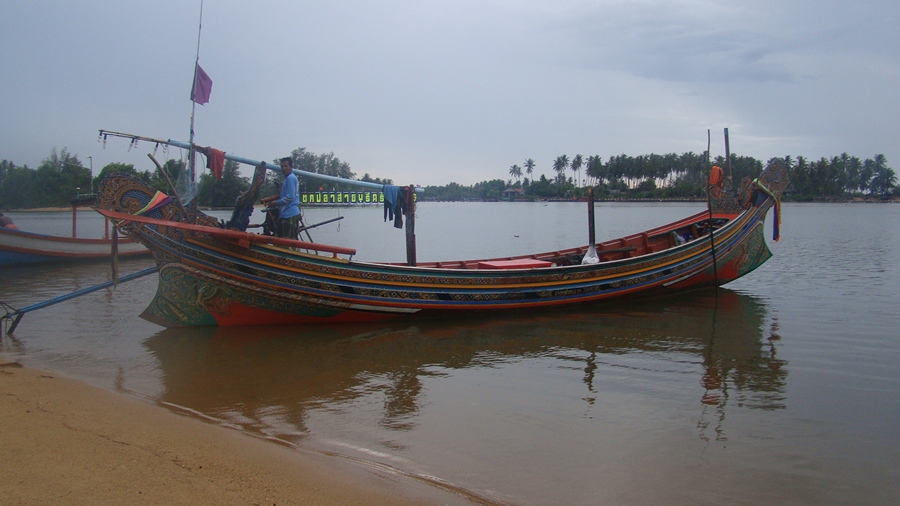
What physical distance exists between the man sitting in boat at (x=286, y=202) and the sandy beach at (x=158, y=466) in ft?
13.5

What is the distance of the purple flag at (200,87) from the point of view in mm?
8852

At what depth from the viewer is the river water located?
4324mm

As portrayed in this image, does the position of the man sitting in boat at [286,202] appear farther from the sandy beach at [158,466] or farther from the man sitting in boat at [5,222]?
the man sitting in boat at [5,222]

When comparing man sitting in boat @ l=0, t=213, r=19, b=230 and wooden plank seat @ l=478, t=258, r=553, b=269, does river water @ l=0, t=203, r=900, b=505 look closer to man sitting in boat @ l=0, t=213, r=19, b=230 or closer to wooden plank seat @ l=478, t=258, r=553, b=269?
wooden plank seat @ l=478, t=258, r=553, b=269

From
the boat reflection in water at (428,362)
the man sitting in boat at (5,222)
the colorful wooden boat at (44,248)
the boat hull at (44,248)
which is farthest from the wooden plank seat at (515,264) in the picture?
the man sitting in boat at (5,222)

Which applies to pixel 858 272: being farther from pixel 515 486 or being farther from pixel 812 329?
pixel 515 486

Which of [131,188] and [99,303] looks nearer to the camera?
[131,188]

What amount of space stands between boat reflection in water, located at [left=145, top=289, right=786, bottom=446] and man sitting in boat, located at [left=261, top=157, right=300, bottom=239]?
156 cm

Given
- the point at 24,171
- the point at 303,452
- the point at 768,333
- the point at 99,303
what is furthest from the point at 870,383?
the point at 24,171

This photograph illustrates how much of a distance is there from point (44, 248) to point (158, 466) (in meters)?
17.2

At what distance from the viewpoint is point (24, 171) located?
47.7 metres

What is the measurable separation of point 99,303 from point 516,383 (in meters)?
9.35

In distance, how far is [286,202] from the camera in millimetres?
8562

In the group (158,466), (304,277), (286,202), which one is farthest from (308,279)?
(158,466)
